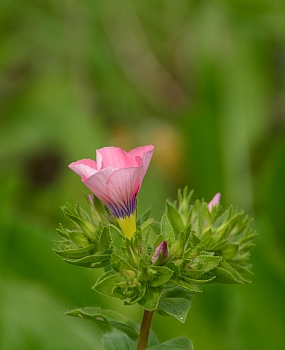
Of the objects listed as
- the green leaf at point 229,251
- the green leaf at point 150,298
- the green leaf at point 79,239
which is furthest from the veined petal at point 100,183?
the green leaf at point 229,251

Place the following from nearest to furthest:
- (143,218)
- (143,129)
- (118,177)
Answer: (118,177), (143,218), (143,129)

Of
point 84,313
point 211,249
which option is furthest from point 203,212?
point 84,313

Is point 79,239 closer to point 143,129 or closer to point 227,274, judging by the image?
point 227,274

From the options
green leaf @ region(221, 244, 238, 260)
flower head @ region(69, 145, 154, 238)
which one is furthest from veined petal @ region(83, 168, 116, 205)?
green leaf @ region(221, 244, 238, 260)

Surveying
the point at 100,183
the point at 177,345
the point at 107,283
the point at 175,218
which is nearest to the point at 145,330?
the point at 177,345

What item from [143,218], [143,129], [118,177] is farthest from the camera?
[143,129]

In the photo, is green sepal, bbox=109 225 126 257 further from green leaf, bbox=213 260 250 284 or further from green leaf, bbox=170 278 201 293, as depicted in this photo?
green leaf, bbox=213 260 250 284

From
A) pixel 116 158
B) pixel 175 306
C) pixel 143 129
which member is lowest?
pixel 175 306
